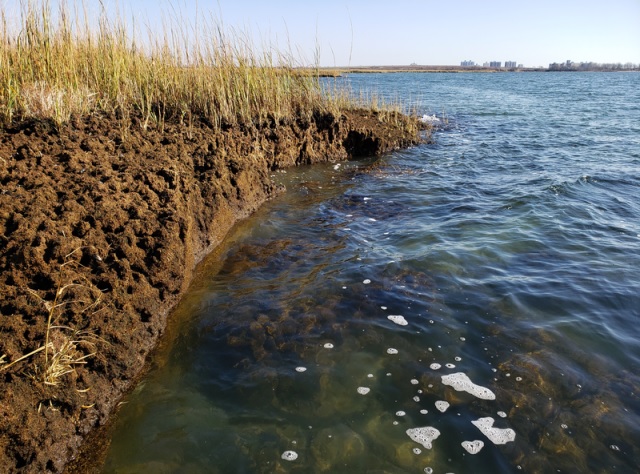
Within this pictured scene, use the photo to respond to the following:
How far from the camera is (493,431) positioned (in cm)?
306

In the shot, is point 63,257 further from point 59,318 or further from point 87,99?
point 87,99

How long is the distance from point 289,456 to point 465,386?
1.57m

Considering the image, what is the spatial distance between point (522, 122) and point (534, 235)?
14.2m

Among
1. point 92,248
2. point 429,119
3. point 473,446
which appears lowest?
point 473,446

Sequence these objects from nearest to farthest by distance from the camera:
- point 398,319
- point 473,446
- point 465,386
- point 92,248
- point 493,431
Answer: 1. point 473,446
2. point 493,431
3. point 465,386
4. point 92,248
5. point 398,319

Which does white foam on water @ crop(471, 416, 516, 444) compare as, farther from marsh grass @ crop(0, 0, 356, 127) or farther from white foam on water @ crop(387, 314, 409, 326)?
marsh grass @ crop(0, 0, 356, 127)

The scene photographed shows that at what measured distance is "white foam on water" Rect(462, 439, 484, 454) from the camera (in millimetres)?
2902

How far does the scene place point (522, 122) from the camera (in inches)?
738

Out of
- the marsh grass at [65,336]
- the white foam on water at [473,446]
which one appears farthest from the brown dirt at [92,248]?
the white foam on water at [473,446]

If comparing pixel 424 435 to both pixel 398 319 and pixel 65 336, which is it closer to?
pixel 398 319

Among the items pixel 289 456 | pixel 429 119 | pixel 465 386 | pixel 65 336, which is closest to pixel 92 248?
pixel 65 336

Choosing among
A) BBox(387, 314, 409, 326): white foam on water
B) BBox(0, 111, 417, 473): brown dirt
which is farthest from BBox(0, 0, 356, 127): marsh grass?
BBox(387, 314, 409, 326): white foam on water

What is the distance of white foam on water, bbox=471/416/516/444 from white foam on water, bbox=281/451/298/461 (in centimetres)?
134

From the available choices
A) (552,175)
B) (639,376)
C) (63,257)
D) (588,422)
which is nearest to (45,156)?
(63,257)
